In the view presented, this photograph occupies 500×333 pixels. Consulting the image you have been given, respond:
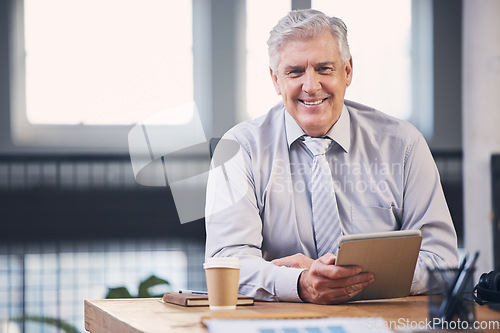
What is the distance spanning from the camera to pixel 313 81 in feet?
6.04

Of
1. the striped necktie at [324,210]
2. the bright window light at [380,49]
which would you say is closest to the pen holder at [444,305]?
the striped necktie at [324,210]

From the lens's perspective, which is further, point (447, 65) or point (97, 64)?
point (447, 65)

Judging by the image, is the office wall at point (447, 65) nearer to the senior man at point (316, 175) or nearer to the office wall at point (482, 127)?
the office wall at point (482, 127)

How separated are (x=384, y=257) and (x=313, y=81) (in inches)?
26.1

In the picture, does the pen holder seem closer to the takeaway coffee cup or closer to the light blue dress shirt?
the takeaway coffee cup

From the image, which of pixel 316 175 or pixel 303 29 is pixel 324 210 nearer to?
pixel 316 175

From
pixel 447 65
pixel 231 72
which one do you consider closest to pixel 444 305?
pixel 231 72

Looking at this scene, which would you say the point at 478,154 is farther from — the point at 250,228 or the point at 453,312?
the point at 453,312

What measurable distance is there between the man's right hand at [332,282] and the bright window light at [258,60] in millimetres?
2602

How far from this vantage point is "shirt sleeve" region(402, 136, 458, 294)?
170cm

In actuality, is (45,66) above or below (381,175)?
above

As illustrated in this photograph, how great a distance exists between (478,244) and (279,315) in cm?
307

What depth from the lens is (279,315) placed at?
1051mm

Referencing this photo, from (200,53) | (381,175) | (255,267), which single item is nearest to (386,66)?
(200,53)
